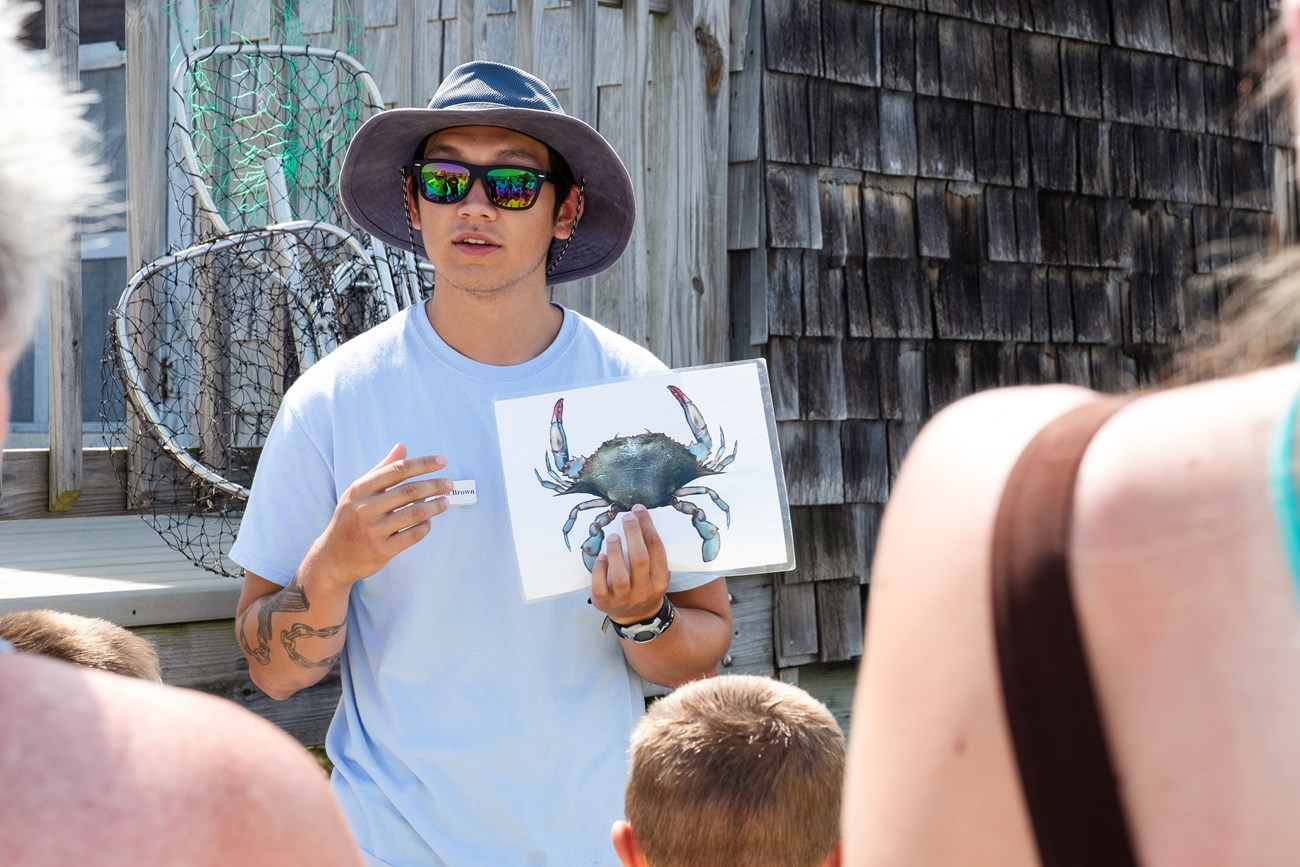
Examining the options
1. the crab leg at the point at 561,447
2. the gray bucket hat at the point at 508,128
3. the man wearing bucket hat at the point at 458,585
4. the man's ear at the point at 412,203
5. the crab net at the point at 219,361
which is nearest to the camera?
the man wearing bucket hat at the point at 458,585

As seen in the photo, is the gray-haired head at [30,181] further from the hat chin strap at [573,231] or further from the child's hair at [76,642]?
the hat chin strap at [573,231]

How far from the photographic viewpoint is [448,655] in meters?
2.19

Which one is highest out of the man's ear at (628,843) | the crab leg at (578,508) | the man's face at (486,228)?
the man's face at (486,228)

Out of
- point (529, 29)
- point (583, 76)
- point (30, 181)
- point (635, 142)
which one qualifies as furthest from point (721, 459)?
point (529, 29)

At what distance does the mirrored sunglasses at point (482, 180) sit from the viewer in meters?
2.42

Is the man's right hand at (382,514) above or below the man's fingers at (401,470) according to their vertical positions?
below

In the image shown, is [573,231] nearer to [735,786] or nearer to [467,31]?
[735,786]

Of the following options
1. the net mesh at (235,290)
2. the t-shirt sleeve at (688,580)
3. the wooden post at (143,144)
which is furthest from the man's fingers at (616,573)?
the wooden post at (143,144)

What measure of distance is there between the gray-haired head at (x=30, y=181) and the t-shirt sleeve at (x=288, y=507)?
1556 mm

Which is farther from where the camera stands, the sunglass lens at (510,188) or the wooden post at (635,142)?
the wooden post at (635,142)

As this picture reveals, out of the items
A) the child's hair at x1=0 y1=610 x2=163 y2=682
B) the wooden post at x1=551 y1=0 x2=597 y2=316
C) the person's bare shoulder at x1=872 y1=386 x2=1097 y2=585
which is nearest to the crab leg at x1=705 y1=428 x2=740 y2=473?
the child's hair at x1=0 y1=610 x2=163 y2=682

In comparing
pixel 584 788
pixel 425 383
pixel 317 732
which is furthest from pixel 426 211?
pixel 317 732

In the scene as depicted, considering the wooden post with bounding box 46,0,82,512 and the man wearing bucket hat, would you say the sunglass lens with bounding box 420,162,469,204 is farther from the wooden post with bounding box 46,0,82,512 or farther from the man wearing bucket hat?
the wooden post with bounding box 46,0,82,512

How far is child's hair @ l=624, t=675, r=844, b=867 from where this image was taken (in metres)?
1.64
